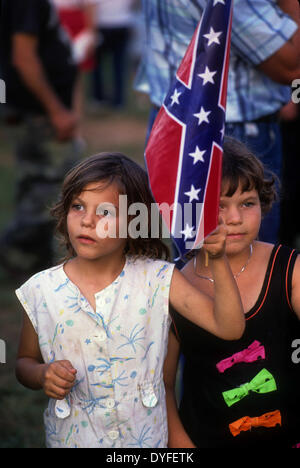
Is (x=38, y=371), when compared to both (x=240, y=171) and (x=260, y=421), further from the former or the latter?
(x=240, y=171)

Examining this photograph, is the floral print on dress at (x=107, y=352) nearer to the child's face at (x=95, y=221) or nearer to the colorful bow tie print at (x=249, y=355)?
the child's face at (x=95, y=221)

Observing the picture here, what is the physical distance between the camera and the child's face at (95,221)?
205cm

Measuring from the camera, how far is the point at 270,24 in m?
2.25

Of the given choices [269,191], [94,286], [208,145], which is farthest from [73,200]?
[269,191]

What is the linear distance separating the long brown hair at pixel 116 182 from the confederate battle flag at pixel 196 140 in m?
0.19

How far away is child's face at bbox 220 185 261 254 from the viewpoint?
6.88 feet

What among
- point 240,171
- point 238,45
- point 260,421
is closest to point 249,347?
point 260,421

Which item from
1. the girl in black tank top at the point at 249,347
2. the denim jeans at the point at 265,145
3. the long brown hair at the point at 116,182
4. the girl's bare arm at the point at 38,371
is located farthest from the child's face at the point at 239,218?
the girl's bare arm at the point at 38,371

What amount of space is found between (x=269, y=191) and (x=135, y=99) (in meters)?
11.4

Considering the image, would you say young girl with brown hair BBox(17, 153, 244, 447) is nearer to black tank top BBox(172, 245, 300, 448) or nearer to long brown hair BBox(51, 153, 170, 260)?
long brown hair BBox(51, 153, 170, 260)

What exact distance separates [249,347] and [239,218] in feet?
1.33

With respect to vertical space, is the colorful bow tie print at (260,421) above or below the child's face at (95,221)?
below

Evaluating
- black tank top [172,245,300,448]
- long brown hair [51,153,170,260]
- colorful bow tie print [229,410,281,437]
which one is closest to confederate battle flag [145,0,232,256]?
long brown hair [51,153,170,260]

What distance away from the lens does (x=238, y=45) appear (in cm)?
230
